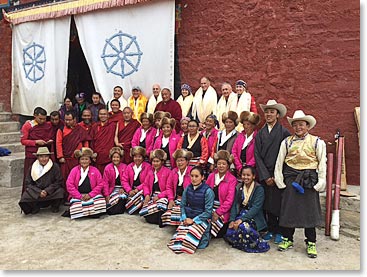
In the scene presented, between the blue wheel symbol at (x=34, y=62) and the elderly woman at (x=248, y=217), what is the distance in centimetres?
451

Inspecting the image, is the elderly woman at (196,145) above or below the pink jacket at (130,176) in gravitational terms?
above

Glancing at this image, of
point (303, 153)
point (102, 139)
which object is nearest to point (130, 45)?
point (102, 139)

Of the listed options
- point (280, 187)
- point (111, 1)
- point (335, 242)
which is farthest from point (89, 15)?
point (335, 242)

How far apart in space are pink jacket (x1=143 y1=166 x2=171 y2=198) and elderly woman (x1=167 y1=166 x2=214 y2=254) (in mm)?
604

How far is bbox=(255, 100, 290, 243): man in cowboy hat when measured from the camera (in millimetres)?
3879

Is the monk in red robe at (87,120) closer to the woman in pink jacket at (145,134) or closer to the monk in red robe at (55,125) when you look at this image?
the monk in red robe at (55,125)

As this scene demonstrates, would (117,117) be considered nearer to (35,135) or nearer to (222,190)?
(35,135)

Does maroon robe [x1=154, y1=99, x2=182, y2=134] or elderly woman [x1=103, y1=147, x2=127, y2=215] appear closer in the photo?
elderly woman [x1=103, y1=147, x2=127, y2=215]

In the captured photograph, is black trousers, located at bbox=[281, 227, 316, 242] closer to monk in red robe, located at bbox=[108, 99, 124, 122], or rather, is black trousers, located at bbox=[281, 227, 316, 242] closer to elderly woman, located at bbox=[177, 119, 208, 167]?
elderly woman, located at bbox=[177, 119, 208, 167]

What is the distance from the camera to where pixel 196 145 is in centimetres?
463

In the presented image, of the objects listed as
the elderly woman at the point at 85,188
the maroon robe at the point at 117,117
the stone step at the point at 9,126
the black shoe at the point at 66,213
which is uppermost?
the maroon robe at the point at 117,117

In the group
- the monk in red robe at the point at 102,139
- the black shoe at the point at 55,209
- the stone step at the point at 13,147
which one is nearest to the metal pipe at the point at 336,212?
the monk in red robe at the point at 102,139

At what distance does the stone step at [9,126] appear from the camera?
7.45m

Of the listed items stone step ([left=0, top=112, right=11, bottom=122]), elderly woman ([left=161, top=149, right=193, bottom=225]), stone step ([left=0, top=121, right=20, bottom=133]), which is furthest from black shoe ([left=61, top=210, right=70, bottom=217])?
stone step ([left=0, top=112, right=11, bottom=122])
